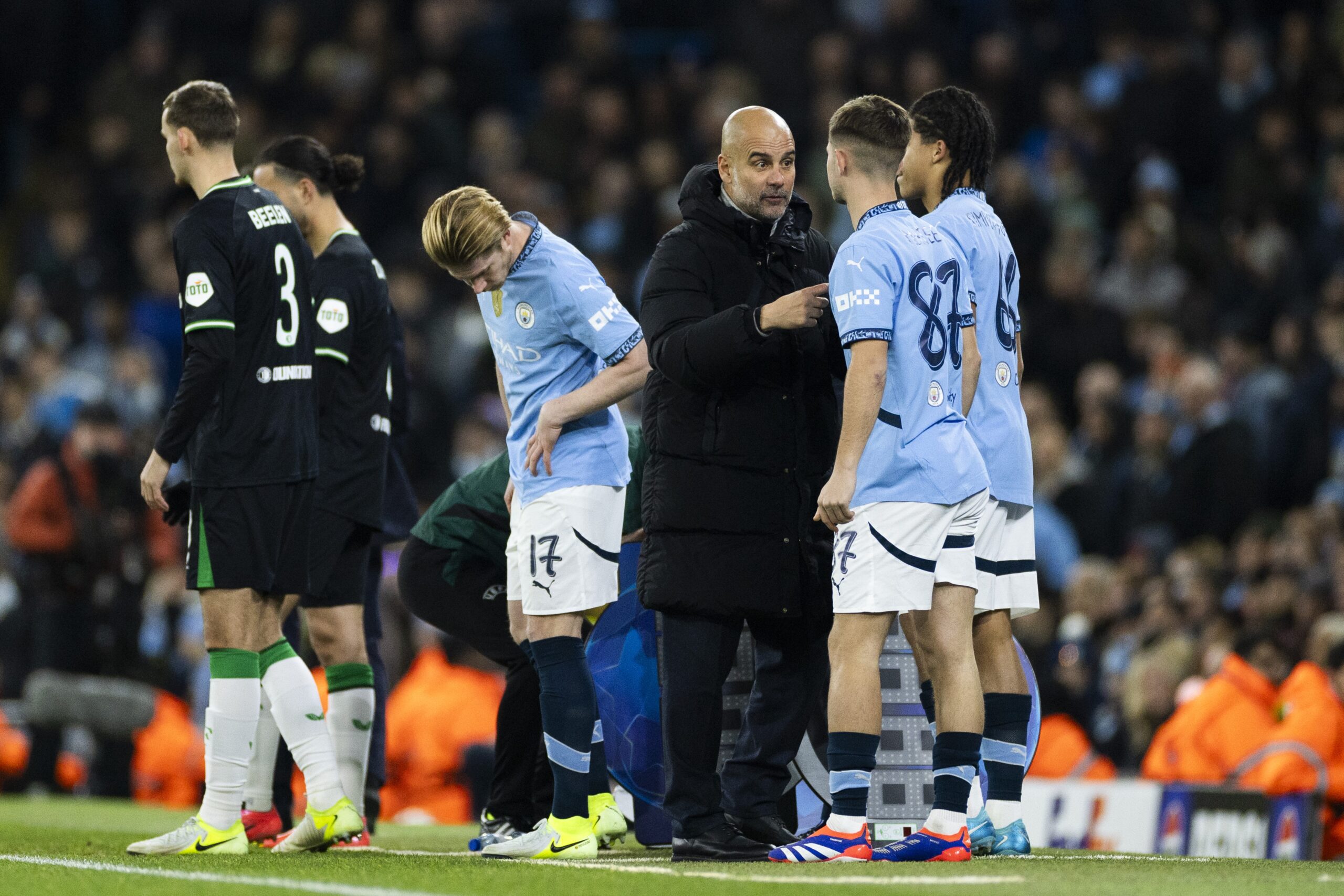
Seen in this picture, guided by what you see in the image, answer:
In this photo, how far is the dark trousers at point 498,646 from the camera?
712cm

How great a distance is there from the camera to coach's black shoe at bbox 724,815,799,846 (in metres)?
6.23

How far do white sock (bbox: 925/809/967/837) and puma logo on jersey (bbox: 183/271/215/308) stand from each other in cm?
295

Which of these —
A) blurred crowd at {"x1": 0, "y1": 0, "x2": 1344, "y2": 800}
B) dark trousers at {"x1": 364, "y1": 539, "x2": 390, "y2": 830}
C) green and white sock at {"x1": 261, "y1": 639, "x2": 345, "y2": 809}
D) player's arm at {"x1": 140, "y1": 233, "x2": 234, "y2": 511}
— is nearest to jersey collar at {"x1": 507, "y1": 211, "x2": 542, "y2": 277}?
player's arm at {"x1": 140, "y1": 233, "x2": 234, "y2": 511}

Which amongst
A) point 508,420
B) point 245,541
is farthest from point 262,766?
point 508,420

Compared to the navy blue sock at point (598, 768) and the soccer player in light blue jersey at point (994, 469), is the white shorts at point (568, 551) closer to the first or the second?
the navy blue sock at point (598, 768)

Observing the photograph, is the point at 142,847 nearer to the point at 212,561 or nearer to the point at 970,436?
the point at 212,561

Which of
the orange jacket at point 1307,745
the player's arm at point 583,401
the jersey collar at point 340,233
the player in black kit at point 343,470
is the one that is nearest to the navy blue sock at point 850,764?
the player's arm at point 583,401

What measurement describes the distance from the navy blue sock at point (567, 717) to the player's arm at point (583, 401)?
59cm

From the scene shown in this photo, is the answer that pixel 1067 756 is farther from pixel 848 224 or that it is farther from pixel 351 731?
pixel 848 224

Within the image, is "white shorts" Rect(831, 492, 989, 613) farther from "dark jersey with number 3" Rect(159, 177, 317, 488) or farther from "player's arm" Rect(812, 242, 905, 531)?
"dark jersey with number 3" Rect(159, 177, 317, 488)

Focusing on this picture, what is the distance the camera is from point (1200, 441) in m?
12.2

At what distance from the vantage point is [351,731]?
23.9ft

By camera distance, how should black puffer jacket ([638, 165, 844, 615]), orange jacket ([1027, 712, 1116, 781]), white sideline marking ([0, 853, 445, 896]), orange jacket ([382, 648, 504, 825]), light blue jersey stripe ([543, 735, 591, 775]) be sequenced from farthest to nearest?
orange jacket ([382, 648, 504, 825]), orange jacket ([1027, 712, 1116, 781]), light blue jersey stripe ([543, 735, 591, 775]), black puffer jacket ([638, 165, 844, 615]), white sideline marking ([0, 853, 445, 896])

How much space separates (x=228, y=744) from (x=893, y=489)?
2416 mm
